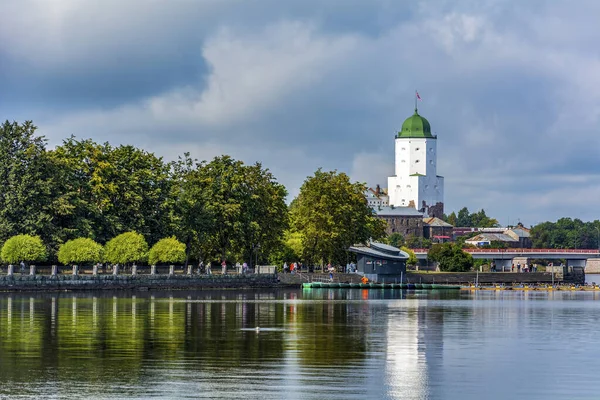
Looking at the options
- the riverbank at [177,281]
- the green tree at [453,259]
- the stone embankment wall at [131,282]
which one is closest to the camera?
the stone embankment wall at [131,282]

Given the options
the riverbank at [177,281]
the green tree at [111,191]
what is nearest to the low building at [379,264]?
the riverbank at [177,281]

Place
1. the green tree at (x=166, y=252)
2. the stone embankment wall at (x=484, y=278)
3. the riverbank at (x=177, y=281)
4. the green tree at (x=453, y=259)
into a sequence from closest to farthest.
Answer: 1. the riverbank at (x=177, y=281)
2. the green tree at (x=166, y=252)
3. the stone embankment wall at (x=484, y=278)
4. the green tree at (x=453, y=259)

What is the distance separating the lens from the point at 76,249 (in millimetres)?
91125

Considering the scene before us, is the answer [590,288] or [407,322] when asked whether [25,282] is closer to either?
[407,322]

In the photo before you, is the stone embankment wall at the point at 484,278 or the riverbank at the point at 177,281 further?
the stone embankment wall at the point at 484,278

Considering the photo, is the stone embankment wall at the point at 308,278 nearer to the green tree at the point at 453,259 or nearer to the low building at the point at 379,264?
the low building at the point at 379,264

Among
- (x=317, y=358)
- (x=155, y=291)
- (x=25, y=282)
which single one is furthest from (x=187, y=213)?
(x=317, y=358)

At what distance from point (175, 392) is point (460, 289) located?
293 feet

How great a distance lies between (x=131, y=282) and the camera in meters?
95.6

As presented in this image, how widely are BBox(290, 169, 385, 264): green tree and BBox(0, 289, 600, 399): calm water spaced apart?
58.7 m

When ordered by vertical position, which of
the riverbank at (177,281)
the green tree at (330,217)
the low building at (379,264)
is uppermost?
the green tree at (330,217)

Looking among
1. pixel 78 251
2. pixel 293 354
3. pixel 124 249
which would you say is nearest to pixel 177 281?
pixel 124 249

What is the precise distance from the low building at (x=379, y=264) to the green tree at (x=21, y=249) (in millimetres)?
39846

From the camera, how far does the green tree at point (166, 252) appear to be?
9881 cm
